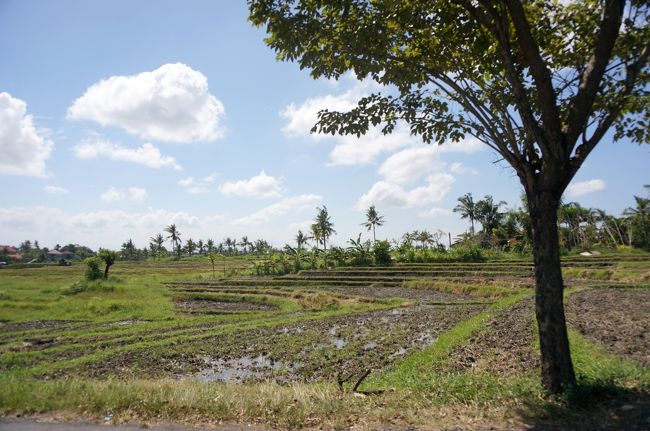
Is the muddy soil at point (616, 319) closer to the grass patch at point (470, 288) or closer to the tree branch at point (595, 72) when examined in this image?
the tree branch at point (595, 72)

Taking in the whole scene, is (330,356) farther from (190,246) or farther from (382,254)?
(190,246)

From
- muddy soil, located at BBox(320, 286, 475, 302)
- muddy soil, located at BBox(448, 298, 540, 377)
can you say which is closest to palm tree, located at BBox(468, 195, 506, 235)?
muddy soil, located at BBox(320, 286, 475, 302)

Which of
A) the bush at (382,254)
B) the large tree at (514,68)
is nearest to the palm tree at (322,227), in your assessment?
the bush at (382,254)

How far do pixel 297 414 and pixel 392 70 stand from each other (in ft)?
15.9

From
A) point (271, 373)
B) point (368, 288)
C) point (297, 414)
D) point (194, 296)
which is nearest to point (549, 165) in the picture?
point (297, 414)

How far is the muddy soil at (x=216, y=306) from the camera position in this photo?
26.2m

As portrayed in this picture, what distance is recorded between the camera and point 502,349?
32.1 ft

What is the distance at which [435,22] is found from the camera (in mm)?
6031

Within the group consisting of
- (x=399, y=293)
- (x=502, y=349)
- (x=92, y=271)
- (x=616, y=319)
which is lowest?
(x=399, y=293)

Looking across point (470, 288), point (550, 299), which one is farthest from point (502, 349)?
point (470, 288)

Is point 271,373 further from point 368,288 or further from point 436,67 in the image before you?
point 368,288

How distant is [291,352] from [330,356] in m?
1.51

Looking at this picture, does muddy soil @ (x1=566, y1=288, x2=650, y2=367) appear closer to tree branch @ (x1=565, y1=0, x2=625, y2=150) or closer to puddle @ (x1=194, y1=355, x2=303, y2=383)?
tree branch @ (x1=565, y1=0, x2=625, y2=150)

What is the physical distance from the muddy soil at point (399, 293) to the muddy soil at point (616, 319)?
8.96m
